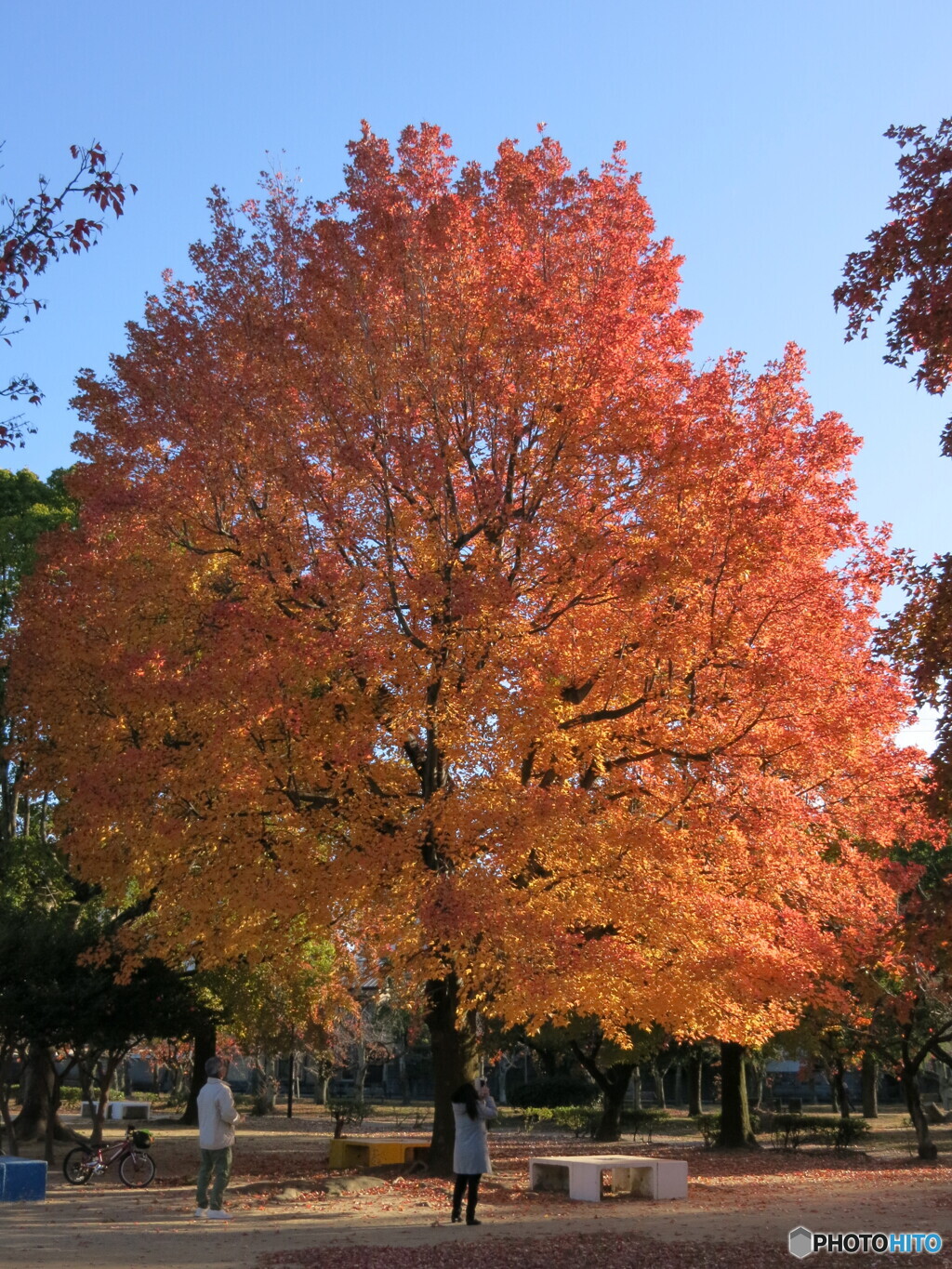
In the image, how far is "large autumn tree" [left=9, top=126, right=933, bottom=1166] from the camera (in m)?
13.5

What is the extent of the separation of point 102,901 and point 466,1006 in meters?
11.9

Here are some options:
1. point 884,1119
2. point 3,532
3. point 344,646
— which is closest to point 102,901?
point 3,532

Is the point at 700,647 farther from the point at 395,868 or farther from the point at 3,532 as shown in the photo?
the point at 3,532

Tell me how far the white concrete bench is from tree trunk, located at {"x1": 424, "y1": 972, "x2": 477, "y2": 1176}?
143 cm

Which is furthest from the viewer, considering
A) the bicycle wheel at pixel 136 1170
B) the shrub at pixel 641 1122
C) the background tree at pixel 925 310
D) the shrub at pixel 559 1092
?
the shrub at pixel 559 1092

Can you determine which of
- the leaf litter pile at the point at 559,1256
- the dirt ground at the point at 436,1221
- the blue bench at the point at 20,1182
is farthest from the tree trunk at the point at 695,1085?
the leaf litter pile at the point at 559,1256

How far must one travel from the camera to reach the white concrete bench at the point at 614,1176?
1538cm

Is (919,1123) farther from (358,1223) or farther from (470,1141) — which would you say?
(358,1223)

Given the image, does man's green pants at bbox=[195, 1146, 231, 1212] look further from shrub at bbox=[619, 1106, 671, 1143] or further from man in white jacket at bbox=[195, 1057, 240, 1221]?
shrub at bbox=[619, 1106, 671, 1143]

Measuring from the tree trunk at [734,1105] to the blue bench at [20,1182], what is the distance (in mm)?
17451

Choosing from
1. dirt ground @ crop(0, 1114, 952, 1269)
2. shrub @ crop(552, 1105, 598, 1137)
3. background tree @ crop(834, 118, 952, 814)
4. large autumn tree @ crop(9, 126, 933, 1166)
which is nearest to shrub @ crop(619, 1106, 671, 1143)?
shrub @ crop(552, 1105, 598, 1137)

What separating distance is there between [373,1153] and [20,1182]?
6020 mm

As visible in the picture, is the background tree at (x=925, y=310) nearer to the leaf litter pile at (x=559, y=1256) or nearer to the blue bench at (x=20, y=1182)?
the leaf litter pile at (x=559, y=1256)

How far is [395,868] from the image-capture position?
45.2ft
